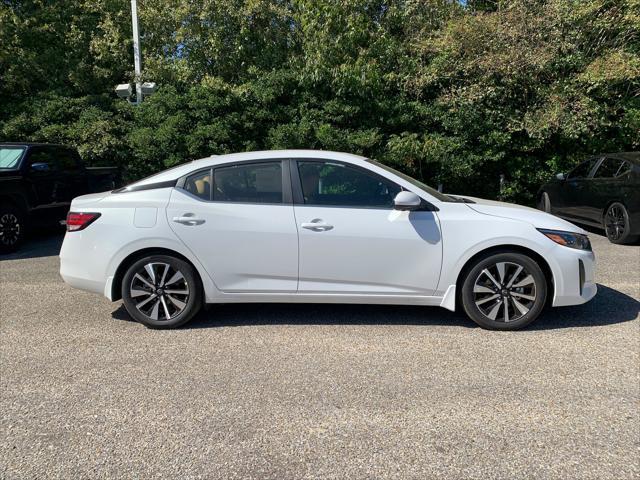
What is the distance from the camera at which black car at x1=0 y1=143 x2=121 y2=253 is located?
793 centimetres

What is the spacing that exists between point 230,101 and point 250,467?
31.9ft

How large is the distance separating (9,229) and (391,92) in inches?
316

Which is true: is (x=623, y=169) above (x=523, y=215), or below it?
above

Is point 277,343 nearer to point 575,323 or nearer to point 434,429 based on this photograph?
point 434,429

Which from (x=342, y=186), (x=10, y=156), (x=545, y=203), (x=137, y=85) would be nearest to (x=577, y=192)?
(x=545, y=203)

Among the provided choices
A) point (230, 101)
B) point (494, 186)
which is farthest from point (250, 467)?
point (494, 186)

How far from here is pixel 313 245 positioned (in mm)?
4359

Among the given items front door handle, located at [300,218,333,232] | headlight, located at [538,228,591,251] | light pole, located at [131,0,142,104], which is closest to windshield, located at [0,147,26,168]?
light pole, located at [131,0,142,104]

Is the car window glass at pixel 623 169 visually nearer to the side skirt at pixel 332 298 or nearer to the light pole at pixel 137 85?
the side skirt at pixel 332 298

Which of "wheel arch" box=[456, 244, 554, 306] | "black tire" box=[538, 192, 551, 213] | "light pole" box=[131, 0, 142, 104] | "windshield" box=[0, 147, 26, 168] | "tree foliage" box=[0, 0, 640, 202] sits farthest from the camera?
"light pole" box=[131, 0, 142, 104]

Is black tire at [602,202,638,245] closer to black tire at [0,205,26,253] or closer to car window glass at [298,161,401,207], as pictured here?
car window glass at [298,161,401,207]

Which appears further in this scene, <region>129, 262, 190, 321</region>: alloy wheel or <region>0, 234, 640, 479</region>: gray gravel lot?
<region>129, 262, 190, 321</region>: alloy wheel

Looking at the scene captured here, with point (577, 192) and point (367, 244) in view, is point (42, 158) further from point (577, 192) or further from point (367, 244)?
point (577, 192)

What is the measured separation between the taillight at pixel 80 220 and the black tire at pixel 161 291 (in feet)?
1.84
